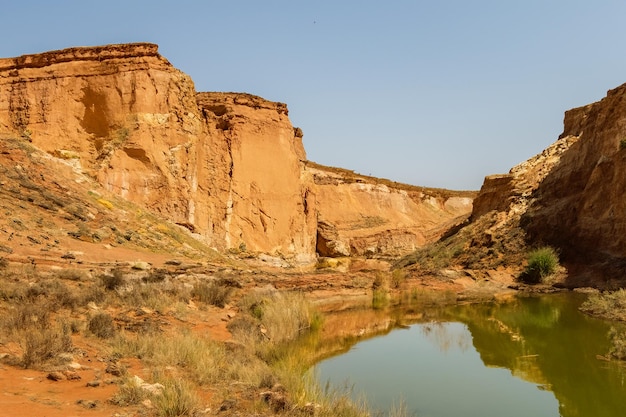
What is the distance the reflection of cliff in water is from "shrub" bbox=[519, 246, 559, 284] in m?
4.63

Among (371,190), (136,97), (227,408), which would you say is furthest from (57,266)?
(371,190)

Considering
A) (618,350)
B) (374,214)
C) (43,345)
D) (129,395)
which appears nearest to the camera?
(129,395)

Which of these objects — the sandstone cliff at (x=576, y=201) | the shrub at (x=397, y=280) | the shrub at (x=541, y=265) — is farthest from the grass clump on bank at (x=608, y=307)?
the shrub at (x=397, y=280)

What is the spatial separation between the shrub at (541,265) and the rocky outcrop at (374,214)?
1870 centimetres

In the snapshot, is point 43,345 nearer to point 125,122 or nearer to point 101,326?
point 101,326

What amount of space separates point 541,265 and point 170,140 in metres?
20.1

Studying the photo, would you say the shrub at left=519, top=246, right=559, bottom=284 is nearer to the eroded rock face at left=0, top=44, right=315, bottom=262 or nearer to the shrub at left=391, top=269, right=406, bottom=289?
the shrub at left=391, top=269, right=406, bottom=289

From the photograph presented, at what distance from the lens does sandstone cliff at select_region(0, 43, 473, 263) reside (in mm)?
26266

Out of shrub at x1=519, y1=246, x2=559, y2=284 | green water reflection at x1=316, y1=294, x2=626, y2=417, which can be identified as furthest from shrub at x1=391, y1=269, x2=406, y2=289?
green water reflection at x1=316, y1=294, x2=626, y2=417

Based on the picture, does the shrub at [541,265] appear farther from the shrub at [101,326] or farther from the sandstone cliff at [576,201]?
the shrub at [101,326]

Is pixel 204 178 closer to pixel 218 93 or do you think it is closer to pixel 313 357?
pixel 218 93

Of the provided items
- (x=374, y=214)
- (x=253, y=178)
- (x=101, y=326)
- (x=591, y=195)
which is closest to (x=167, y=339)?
(x=101, y=326)

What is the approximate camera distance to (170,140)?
2777cm

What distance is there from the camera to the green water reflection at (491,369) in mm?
7945
